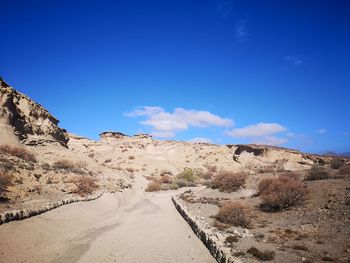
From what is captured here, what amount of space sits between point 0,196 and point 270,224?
1400 centimetres

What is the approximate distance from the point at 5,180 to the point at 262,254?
16.0 meters

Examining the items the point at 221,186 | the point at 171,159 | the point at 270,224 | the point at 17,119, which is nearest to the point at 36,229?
the point at 270,224

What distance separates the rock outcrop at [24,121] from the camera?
3528cm

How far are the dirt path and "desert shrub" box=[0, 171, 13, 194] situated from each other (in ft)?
12.2

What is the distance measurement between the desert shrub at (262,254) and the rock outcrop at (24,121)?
3023 centimetres

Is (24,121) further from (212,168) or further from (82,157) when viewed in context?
(212,168)

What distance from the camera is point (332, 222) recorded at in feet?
45.4

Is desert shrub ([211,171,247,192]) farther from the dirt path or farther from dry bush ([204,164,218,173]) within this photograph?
dry bush ([204,164,218,173])

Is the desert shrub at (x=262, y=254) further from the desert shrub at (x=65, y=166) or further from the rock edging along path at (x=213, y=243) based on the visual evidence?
the desert shrub at (x=65, y=166)

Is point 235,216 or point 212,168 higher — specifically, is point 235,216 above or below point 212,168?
below

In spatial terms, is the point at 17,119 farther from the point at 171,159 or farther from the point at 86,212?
the point at 171,159

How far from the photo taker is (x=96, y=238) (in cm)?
1400

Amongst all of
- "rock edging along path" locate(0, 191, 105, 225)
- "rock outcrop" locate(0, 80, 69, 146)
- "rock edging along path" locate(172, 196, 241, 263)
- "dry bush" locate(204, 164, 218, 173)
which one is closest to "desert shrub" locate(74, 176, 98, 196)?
"rock edging along path" locate(0, 191, 105, 225)

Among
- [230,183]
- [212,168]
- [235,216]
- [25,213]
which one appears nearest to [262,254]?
[235,216]
